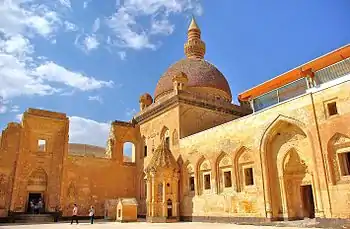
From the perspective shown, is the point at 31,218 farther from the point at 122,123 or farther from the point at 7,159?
the point at 122,123

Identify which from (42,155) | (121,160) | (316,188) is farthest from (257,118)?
(42,155)

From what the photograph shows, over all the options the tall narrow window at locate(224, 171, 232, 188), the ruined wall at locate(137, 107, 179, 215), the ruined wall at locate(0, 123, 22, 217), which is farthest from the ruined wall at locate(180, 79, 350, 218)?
the ruined wall at locate(0, 123, 22, 217)

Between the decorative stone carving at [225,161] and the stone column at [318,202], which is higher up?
the decorative stone carving at [225,161]

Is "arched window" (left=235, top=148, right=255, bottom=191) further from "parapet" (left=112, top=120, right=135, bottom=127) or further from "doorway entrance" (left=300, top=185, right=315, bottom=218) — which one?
"parapet" (left=112, top=120, right=135, bottom=127)

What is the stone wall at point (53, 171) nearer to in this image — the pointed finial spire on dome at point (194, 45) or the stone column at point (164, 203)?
the stone column at point (164, 203)

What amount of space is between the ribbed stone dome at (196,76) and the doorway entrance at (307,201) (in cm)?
1428

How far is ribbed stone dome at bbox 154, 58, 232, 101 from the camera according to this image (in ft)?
94.7

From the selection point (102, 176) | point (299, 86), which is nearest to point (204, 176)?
point (299, 86)

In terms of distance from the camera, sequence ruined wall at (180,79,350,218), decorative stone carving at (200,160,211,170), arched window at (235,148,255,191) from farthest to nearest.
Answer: decorative stone carving at (200,160,211,170), arched window at (235,148,255,191), ruined wall at (180,79,350,218)

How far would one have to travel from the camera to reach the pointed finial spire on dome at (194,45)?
33875mm

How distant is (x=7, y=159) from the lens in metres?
23.4

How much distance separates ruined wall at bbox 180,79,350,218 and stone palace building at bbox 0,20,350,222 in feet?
0.18

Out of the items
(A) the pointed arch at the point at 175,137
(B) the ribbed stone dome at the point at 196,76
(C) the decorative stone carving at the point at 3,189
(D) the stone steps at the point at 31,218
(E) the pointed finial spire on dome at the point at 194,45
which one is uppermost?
(E) the pointed finial spire on dome at the point at 194,45

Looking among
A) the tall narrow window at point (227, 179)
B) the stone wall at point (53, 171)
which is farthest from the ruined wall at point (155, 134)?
the tall narrow window at point (227, 179)
